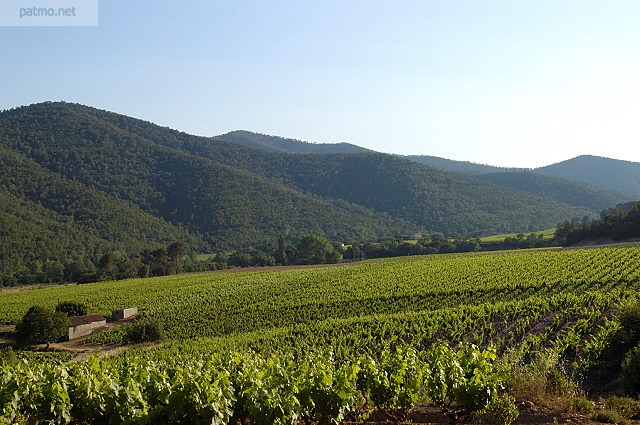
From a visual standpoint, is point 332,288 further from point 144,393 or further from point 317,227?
point 317,227

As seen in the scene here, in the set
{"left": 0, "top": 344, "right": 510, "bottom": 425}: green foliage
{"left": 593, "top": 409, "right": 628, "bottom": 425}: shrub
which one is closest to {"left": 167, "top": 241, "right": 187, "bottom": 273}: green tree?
{"left": 0, "top": 344, "right": 510, "bottom": 425}: green foliage

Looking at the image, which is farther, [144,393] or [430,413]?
[430,413]

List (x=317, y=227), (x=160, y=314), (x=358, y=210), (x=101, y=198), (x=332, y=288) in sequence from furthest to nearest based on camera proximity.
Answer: (x=358, y=210) < (x=317, y=227) < (x=101, y=198) < (x=332, y=288) < (x=160, y=314)

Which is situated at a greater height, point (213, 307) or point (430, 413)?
point (430, 413)

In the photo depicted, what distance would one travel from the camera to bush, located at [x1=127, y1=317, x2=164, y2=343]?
34.8m

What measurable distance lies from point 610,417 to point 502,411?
214 centimetres

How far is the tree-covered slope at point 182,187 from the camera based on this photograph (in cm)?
13638

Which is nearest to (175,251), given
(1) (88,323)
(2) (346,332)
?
(1) (88,323)

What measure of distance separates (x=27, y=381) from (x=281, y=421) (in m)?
4.36

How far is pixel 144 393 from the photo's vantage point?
307 inches

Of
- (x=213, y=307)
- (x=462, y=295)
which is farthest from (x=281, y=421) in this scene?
(x=213, y=307)

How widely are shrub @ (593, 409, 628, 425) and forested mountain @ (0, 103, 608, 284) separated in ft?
322

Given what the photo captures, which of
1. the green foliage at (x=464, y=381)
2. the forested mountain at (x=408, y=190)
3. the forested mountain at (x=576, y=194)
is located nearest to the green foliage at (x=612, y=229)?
the forested mountain at (x=408, y=190)

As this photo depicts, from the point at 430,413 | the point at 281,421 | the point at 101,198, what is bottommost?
the point at 430,413
